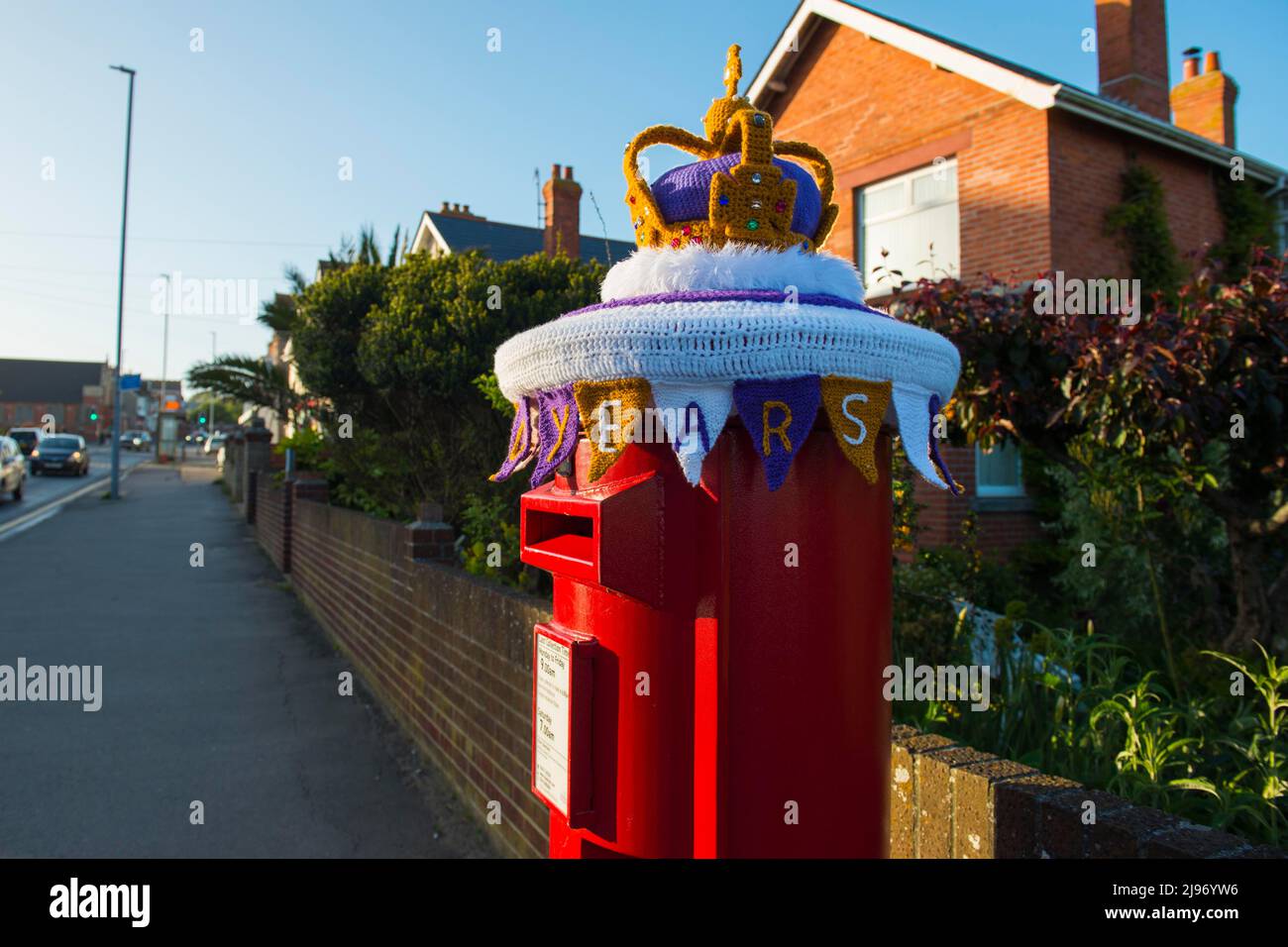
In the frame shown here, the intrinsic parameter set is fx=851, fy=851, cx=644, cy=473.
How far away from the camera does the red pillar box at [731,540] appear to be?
1.62 m

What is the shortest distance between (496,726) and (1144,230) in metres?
9.11

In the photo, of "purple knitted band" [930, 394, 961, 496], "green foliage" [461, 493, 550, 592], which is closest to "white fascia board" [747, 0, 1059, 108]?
"green foliage" [461, 493, 550, 592]

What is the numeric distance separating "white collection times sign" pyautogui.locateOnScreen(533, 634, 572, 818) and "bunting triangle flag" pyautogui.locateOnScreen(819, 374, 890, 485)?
2.39ft

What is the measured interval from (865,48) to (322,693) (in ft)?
33.8

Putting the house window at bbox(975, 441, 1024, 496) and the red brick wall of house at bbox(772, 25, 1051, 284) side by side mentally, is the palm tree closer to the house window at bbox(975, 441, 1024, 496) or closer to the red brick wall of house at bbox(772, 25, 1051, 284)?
the red brick wall of house at bbox(772, 25, 1051, 284)

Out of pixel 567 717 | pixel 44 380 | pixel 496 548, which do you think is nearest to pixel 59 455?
pixel 496 548

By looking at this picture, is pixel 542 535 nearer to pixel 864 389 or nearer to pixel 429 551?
pixel 864 389

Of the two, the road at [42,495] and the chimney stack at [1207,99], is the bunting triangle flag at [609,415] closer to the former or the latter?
the chimney stack at [1207,99]

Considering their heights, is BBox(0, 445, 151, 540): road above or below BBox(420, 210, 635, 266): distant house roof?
below

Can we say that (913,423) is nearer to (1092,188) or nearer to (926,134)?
(1092,188)

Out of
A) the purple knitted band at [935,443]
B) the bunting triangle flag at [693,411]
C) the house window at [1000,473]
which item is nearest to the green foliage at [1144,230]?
the house window at [1000,473]

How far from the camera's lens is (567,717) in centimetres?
184

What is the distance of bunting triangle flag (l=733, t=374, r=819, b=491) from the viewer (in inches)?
63.6

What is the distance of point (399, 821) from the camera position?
4.07 metres
